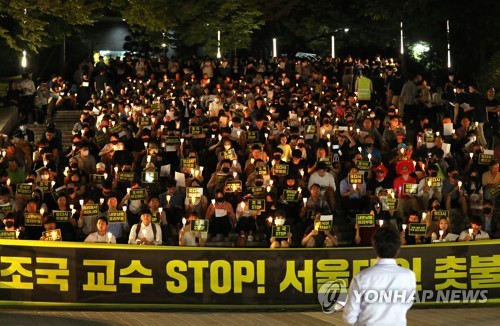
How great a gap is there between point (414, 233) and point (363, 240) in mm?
1269

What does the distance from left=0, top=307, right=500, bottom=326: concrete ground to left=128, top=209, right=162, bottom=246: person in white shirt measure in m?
1.89

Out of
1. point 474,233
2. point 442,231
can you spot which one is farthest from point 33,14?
point 474,233

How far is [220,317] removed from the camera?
1509 centimetres

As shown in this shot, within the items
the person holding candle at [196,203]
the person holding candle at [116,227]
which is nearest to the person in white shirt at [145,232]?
the person holding candle at [116,227]

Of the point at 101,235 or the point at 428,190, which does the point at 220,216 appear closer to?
the point at 101,235

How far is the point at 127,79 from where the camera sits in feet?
115

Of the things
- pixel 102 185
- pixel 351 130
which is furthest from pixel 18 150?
pixel 351 130

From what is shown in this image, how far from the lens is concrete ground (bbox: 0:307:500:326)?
14703 millimetres

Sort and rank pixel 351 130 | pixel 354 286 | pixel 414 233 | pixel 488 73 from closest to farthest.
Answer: pixel 354 286 → pixel 414 233 → pixel 351 130 → pixel 488 73

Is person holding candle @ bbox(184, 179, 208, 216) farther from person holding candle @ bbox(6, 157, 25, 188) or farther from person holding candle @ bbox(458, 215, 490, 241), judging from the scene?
person holding candle @ bbox(458, 215, 490, 241)

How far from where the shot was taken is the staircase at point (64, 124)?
30.8 m

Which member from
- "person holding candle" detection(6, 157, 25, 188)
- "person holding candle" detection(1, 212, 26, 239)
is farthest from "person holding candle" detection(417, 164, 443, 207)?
"person holding candle" detection(6, 157, 25, 188)

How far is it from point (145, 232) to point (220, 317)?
8.60 feet

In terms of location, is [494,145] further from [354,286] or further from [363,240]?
[354,286]
